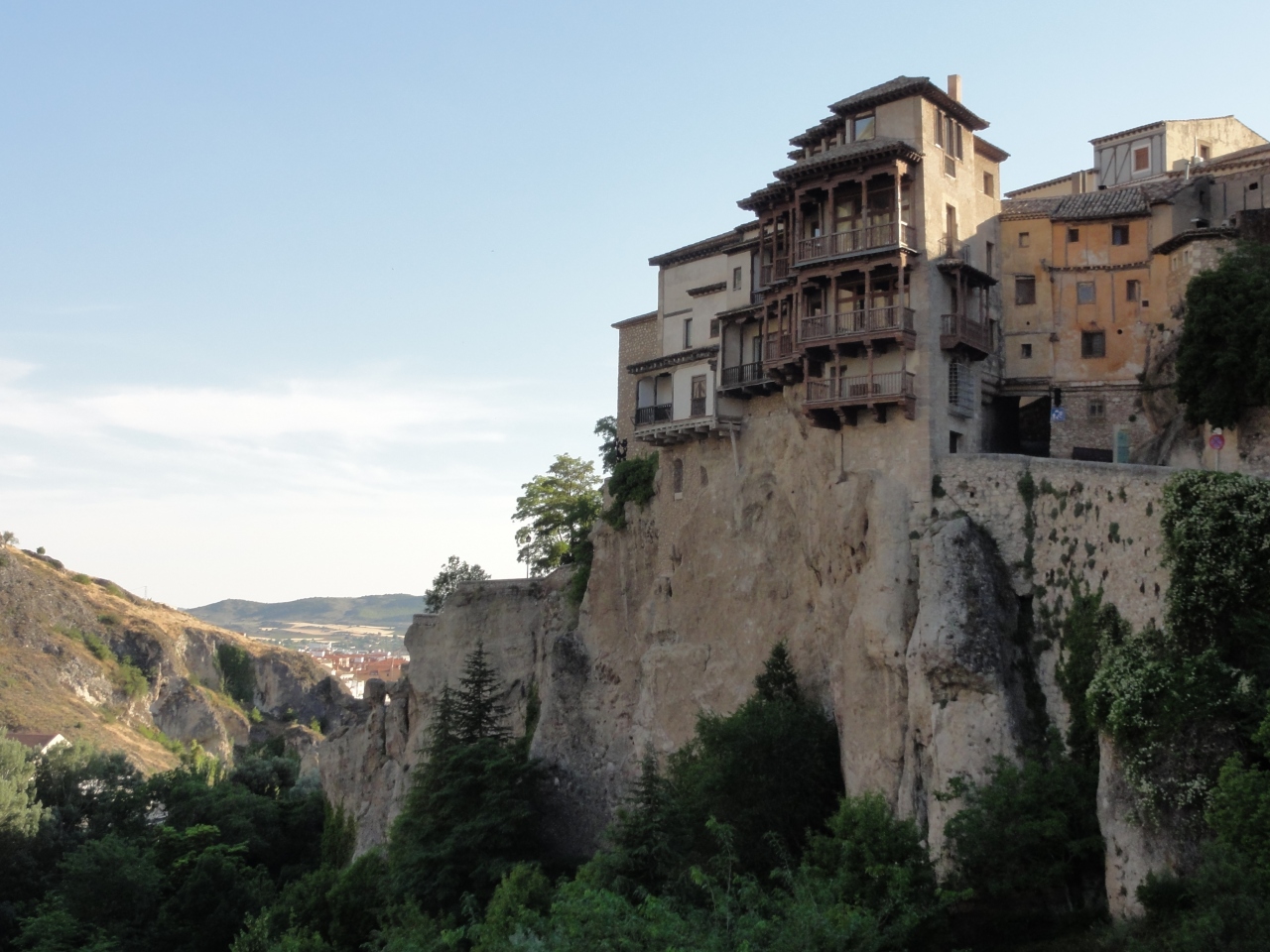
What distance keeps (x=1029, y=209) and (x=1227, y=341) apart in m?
10.1

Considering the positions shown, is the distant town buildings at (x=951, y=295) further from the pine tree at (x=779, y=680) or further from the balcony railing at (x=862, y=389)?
the pine tree at (x=779, y=680)

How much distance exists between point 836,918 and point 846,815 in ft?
20.0

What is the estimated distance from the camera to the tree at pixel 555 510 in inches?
2500

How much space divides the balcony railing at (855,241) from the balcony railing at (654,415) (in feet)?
32.6

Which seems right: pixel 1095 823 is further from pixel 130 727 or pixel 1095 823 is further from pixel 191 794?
pixel 130 727

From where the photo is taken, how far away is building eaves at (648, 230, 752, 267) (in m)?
51.2

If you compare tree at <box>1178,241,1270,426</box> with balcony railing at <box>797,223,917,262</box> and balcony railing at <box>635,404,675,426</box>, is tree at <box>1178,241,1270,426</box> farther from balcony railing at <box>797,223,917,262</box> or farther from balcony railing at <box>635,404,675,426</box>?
balcony railing at <box>635,404,675,426</box>

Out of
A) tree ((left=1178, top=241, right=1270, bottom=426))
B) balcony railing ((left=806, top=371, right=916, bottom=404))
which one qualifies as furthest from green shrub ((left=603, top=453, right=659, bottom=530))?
tree ((left=1178, top=241, right=1270, bottom=426))

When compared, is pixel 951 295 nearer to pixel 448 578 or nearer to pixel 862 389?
pixel 862 389

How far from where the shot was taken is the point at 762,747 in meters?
39.4

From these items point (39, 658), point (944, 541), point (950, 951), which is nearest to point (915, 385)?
point (944, 541)

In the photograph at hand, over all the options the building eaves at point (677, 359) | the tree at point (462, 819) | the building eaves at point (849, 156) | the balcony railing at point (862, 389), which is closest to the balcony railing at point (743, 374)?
the building eaves at point (677, 359)

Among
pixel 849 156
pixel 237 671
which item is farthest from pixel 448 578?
pixel 237 671

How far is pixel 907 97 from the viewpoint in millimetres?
42594
